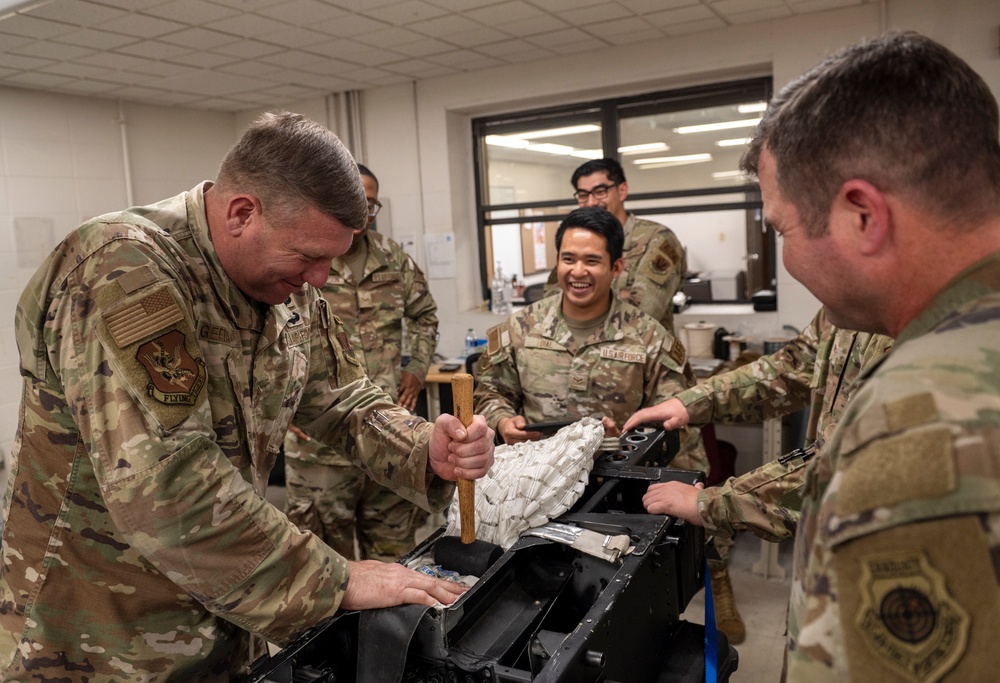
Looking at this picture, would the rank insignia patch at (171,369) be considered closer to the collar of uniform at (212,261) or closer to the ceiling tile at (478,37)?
the collar of uniform at (212,261)

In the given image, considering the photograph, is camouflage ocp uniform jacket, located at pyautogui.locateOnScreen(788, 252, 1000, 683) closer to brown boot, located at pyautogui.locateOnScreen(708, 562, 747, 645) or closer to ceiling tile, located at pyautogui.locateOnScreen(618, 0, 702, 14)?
brown boot, located at pyautogui.locateOnScreen(708, 562, 747, 645)

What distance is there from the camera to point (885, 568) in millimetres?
534

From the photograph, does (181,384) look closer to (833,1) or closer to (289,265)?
(289,265)

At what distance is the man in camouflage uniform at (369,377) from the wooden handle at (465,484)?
1.52 meters

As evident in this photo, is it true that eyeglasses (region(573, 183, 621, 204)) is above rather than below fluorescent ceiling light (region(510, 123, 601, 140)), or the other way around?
below

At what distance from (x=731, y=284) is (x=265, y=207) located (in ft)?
13.2

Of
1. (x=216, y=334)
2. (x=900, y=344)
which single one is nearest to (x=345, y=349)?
(x=216, y=334)

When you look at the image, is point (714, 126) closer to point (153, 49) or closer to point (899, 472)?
point (153, 49)

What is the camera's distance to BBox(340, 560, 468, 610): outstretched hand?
1.02m

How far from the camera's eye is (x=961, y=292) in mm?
659

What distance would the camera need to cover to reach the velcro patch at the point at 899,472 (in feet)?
1.74

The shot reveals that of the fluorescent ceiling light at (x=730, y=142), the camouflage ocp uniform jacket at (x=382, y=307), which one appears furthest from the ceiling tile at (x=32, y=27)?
the fluorescent ceiling light at (x=730, y=142)

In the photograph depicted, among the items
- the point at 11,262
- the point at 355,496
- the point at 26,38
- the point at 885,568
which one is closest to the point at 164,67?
the point at 26,38

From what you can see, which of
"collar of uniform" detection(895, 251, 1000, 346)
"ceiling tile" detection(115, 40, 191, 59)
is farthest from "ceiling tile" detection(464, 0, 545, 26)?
"collar of uniform" detection(895, 251, 1000, 346)
